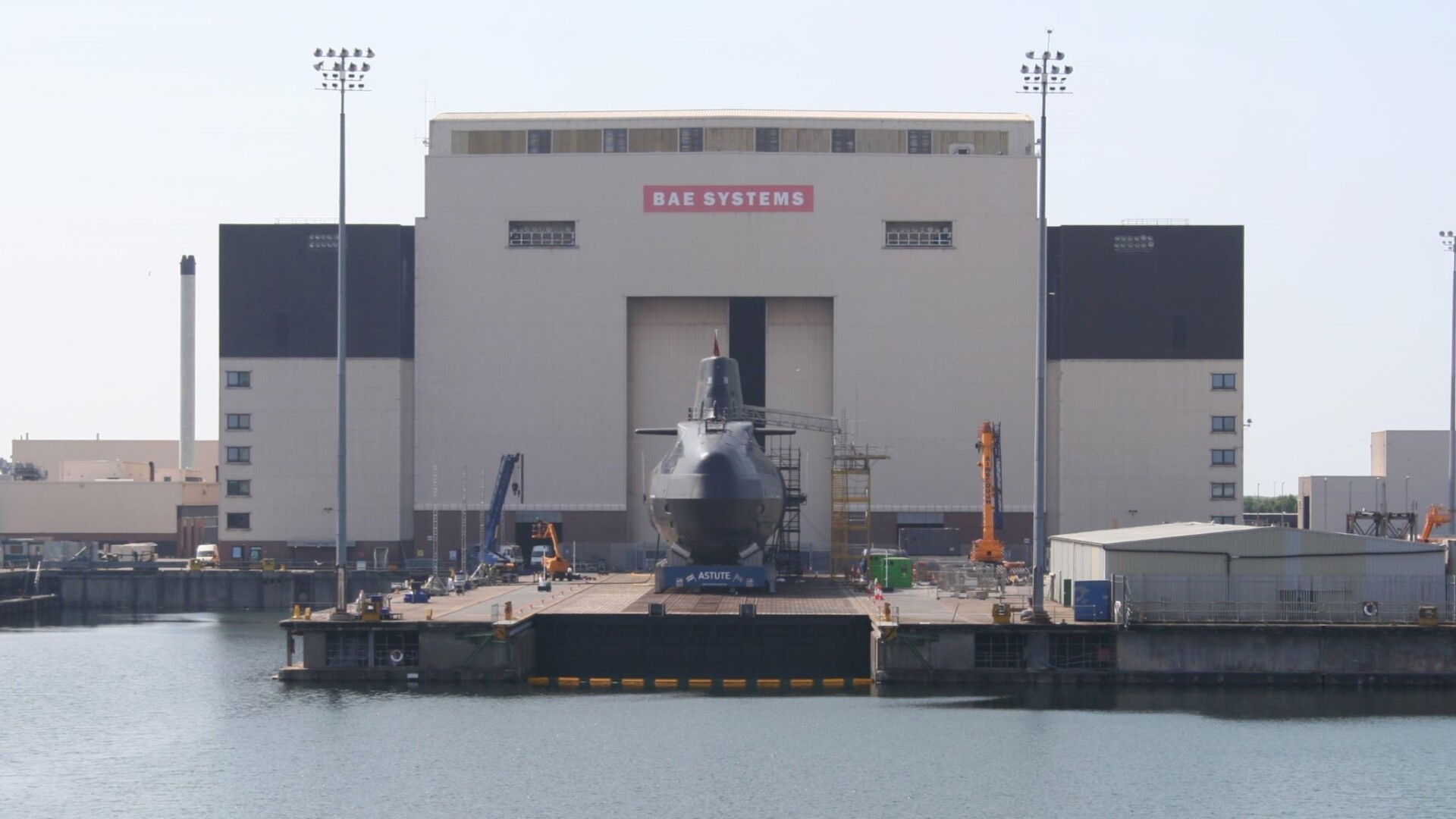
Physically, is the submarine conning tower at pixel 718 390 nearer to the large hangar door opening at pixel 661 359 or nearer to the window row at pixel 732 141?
the large hangar door opening at pixel 661 359

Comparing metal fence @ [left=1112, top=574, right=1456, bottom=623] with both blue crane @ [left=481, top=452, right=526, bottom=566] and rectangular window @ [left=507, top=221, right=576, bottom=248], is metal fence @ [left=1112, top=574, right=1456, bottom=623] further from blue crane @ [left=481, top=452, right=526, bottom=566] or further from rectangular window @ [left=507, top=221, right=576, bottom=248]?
rectangular window @ [left=507, top=221, right=576, bottom=248]

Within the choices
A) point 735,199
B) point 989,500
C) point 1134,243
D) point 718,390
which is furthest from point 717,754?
point 1134,243

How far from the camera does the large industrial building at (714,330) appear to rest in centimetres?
11225

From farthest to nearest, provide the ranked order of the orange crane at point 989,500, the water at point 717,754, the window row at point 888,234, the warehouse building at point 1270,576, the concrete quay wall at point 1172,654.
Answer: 1. the window row at point 888,234
2. the orange crane at point 989,500
3. the warehouse building at point 1270,576
4. the concrete quay wall at point 1172,654
5. the water at point 717,754

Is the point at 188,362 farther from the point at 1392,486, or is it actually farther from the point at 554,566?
the point at 1392,486

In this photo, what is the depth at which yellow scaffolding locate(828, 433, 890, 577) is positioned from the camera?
108 metres

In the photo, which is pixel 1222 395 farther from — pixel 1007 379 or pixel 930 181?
pixel 930 181

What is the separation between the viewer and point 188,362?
528 feet

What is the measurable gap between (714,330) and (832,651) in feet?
161

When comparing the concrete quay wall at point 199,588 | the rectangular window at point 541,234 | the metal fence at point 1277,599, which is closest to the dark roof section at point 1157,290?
the rectangular window at point 541,234

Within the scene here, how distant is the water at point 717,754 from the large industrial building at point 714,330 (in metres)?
48.2

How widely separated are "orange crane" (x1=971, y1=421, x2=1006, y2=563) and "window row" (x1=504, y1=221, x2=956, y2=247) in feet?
49.0

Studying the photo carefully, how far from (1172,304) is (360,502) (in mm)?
53511

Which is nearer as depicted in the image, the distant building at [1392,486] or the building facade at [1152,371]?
the building facade at [1152,371]
